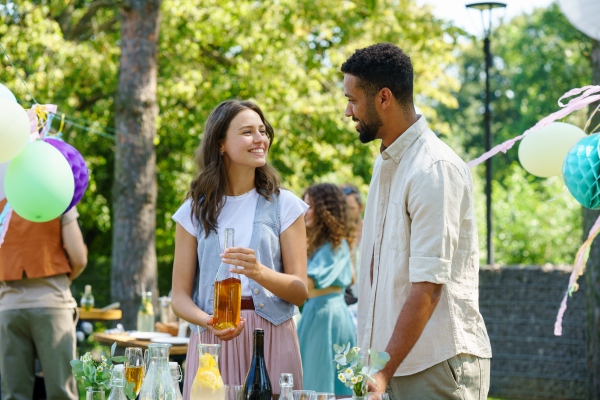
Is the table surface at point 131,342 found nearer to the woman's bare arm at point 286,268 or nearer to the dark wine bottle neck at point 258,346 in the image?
the woman's bare arm at point 286,268

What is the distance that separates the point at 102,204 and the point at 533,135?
8.50m

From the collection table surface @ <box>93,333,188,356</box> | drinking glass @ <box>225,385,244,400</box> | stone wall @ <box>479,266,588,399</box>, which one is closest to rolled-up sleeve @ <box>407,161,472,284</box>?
drinking glass @ <box>225,385,244,400</box>

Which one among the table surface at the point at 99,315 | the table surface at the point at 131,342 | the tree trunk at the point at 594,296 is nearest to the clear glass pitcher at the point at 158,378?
the table surface at the point at 131,342

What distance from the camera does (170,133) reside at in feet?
30.6

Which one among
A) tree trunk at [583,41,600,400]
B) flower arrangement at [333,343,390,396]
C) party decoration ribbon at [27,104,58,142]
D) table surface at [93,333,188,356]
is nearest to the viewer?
flower arrangement at [333,343,390,396]

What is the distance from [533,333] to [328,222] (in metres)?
3.32

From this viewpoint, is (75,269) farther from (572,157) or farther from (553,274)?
(553,274)

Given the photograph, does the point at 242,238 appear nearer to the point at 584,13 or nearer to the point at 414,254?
the point at 414,254

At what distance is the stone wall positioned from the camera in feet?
19.7

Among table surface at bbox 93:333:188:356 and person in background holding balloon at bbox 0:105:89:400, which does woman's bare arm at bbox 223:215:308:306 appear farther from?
person in background holding balloon at bbox 0:105:89:400

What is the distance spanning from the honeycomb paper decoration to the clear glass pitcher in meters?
1.24

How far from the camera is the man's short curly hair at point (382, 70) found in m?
1.88

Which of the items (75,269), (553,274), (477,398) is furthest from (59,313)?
(553,274)

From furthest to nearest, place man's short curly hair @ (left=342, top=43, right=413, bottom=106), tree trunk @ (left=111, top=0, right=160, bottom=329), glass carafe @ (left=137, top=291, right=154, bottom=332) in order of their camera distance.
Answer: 1. tree trunk @ (left=111, top=0, right=160, bottom=329)
2. glass carafe @ (left=137, top=291, right=154, bottom=332)
3. man's short curly hair @ (left=342, top=43, right=413, bottom=106)
